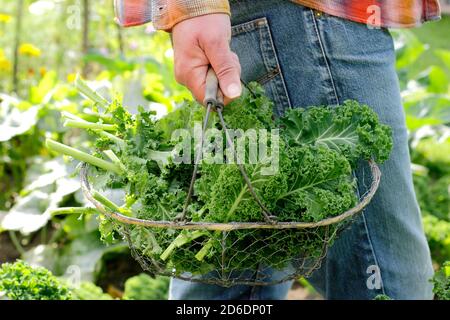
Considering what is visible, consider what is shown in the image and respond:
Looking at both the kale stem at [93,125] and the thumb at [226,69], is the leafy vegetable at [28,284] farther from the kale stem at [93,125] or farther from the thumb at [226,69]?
the thumb at [226,69]

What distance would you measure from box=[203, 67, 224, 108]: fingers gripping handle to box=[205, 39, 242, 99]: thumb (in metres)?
0.01

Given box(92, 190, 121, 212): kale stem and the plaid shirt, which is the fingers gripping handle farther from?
box(92, 190, 121, 212): kale stem

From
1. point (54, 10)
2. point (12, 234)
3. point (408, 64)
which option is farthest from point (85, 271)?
point (54, 10)

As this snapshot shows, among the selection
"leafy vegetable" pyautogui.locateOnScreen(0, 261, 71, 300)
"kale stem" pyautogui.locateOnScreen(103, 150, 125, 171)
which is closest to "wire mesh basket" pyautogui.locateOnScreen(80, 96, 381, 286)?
"kale stem" pyautogui.locateOnScreen(103, 150, 125, 171)

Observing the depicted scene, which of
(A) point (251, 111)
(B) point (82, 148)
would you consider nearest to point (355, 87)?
(A) point (251, 111)

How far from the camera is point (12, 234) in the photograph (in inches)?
147

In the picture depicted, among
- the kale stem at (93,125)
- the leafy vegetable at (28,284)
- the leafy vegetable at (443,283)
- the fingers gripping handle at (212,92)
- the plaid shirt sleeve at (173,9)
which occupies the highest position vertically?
the plaid shirt sleeve at (173,9)

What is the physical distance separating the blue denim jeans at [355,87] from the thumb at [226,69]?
1.12 feet

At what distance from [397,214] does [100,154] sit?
0.89 metres

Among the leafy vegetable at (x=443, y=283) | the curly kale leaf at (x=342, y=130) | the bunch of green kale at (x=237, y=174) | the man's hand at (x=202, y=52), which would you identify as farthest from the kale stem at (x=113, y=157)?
the leafy vegetable at (x=443, y=283)

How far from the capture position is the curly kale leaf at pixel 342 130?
193 centimetres

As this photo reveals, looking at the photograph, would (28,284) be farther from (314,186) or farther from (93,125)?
(314,186)

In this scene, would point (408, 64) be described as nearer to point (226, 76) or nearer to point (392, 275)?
point (392, 275)

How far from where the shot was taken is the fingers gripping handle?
1.69 meters
